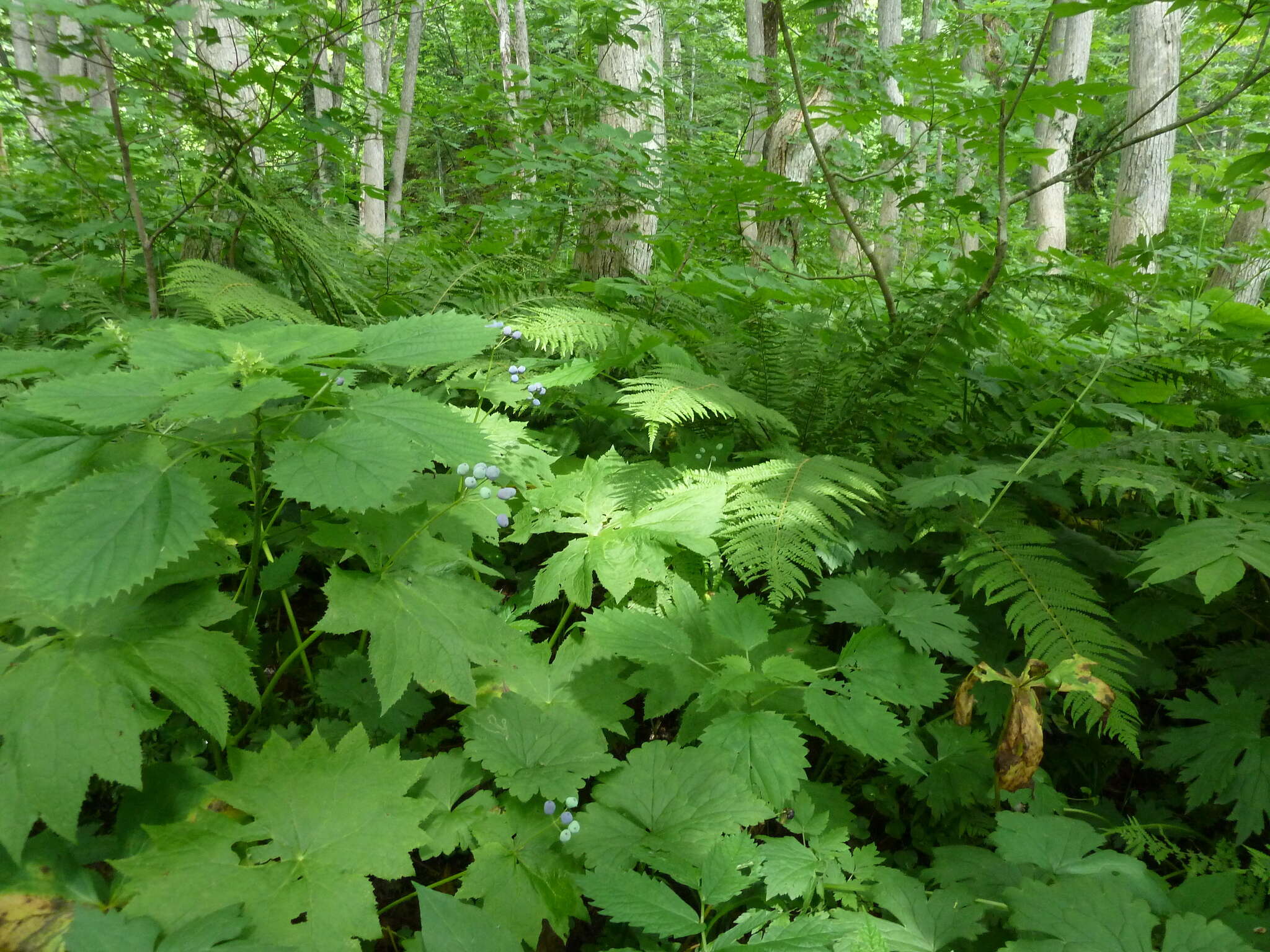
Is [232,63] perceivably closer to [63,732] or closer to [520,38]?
[63,732]

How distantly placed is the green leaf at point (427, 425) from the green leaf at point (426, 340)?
0.07 meters

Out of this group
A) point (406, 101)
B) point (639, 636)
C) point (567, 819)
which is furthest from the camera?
point (406, 101)

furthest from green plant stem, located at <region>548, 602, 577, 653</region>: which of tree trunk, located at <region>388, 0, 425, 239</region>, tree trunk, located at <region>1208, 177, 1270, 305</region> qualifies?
tree trunk, located at <region>388, 0, 425, 239</region>

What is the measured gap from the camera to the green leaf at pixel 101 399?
997 millimetres

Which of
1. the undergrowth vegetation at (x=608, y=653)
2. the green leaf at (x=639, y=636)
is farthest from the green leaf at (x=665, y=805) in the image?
the green leaf at (x=639, y=636)

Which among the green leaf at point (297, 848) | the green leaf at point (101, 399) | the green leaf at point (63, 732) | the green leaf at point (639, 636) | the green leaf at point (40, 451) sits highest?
the green leaf at point (101, 399)

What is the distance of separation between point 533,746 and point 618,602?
35 centimetres

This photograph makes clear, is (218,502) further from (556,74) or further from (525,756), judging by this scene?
(556,74)

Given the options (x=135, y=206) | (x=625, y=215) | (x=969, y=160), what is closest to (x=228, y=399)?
(x=135, y=206)

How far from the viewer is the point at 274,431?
1257mm

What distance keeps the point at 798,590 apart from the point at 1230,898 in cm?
90

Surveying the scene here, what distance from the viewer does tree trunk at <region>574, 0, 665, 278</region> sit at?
368 cm

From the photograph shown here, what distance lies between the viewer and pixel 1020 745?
134 centimetres

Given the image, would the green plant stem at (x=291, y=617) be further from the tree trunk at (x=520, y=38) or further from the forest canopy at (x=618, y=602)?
the tree trunk at (x=520, y=38)
